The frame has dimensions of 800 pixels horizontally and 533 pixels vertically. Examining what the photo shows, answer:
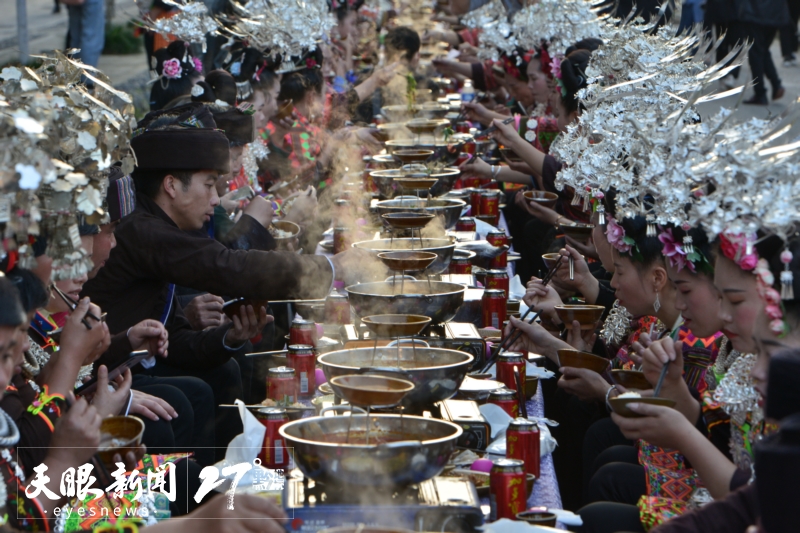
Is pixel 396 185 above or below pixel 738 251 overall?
below

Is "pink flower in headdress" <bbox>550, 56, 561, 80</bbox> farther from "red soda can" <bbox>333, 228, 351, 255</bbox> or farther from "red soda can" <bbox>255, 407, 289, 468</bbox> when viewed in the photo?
"red soda can" <bbox>255, 407, 289, 468</bbox>

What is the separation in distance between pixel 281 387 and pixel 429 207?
1962 mm

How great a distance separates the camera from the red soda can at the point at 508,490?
221 centimetres

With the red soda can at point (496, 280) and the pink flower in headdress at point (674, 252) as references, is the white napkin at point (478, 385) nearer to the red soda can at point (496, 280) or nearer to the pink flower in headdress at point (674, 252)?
the pink flower in headdress at point (674, 252)

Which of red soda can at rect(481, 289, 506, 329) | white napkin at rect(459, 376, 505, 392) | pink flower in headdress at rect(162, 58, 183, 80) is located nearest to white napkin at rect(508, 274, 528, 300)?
red soda can at rect(481, 289, 506, 329)

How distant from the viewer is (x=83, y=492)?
242 cm

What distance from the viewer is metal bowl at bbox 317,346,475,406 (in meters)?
2.50

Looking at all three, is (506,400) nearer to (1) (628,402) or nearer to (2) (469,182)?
(1) (628,402)

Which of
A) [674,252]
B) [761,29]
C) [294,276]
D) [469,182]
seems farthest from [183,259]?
[761,29]

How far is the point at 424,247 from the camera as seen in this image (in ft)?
12.9

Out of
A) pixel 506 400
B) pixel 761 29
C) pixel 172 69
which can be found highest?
pixel 761 29

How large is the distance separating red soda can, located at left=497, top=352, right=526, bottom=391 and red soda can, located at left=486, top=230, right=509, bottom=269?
155 cm

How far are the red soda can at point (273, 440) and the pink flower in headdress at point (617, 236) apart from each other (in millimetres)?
1375

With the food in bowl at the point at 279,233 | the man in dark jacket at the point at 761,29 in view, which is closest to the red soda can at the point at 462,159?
the food in bowl at the point at 279,233
